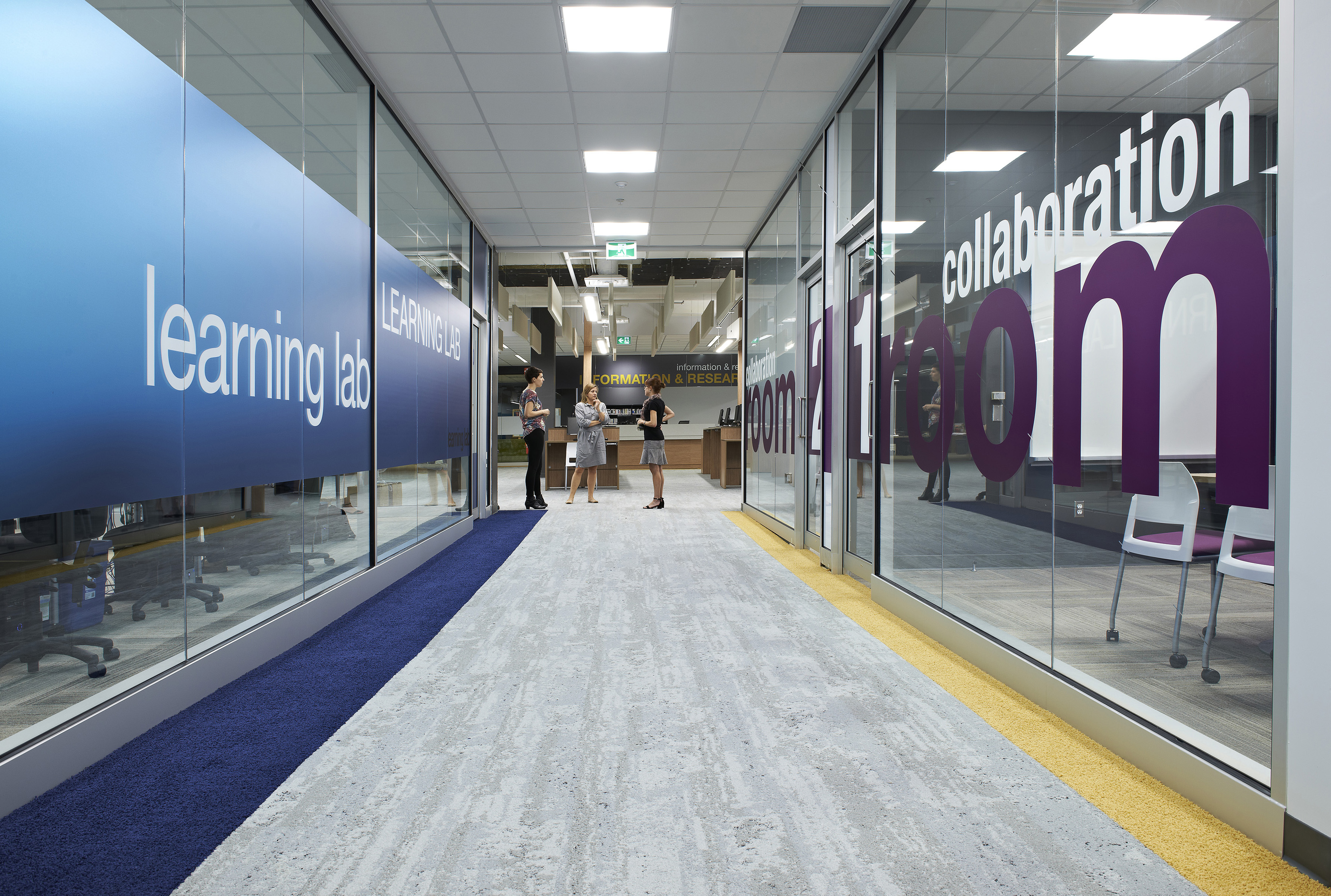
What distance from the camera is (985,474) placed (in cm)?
276

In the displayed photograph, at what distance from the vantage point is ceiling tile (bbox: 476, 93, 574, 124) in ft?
14.6

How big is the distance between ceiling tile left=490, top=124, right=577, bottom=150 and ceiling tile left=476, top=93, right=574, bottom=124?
0.06m

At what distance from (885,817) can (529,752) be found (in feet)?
3.26

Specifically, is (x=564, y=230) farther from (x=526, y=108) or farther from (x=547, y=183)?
(x=526, y=108)

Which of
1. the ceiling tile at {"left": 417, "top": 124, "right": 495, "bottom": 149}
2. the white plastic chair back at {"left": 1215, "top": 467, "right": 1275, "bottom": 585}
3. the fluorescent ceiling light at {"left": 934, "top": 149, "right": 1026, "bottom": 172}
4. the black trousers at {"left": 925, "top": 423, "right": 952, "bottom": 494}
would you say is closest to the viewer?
the white plastic chair back at {"left": 1215, "top": 467, "right": 1275, "bottom": 585}

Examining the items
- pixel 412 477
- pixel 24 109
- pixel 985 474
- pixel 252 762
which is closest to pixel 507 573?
pixel 412 477

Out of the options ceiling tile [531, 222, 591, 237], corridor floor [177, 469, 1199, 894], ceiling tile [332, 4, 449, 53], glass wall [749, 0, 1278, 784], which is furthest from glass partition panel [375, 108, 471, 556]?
glass wall [749, 0, 1278, 784]

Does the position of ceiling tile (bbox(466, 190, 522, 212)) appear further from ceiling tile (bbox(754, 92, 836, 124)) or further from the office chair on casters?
the office chair on casters

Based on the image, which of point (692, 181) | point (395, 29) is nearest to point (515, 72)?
point (395, 29)

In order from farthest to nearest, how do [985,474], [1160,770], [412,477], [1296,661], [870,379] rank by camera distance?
[412,477], [870,379], [985,474], [1160,770], [1296,661]

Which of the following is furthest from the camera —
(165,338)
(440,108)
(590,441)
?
(590,441)

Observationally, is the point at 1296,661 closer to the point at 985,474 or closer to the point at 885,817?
the point at 885,817

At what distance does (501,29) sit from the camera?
3664 millimetres

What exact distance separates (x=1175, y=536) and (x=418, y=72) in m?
4.63
